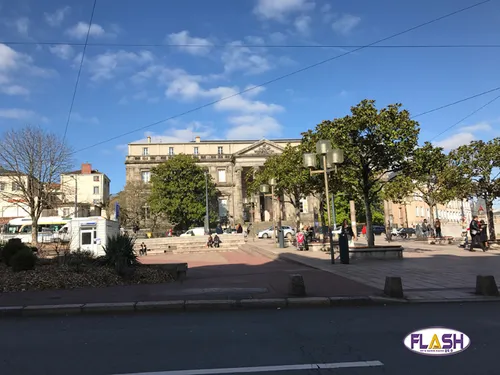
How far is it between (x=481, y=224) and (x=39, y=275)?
66.5 ft

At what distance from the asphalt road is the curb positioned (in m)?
0.29

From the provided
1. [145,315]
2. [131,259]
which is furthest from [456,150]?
[145,315]

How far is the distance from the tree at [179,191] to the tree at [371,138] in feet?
160

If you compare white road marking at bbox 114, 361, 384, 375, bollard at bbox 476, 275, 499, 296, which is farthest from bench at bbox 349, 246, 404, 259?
white road marking at bbox 114, 361, 384, 375

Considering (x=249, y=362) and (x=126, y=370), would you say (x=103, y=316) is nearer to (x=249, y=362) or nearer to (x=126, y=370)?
(x=126, y=370)

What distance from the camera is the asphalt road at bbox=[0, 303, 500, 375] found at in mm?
4477

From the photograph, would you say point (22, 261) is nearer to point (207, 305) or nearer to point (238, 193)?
point (207, 305)

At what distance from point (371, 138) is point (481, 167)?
467 inches

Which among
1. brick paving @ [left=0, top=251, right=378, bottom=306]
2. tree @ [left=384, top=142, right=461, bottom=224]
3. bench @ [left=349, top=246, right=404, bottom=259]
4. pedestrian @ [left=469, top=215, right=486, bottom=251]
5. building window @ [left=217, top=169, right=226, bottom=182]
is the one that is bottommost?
brick paving @ [left=0, top=251, right=378, bottom=306]

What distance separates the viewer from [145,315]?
7531 millimetres

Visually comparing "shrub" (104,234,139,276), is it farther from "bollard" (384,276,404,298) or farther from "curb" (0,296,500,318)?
"bollard" (384,276,404,298)

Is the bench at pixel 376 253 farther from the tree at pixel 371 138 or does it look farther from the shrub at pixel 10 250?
the shrub at pixel 10 250

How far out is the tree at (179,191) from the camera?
63.3 metres

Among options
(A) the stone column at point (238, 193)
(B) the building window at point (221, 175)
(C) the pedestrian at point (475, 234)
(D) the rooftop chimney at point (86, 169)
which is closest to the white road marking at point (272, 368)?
(C) the pedestrian at point (475, 234)
